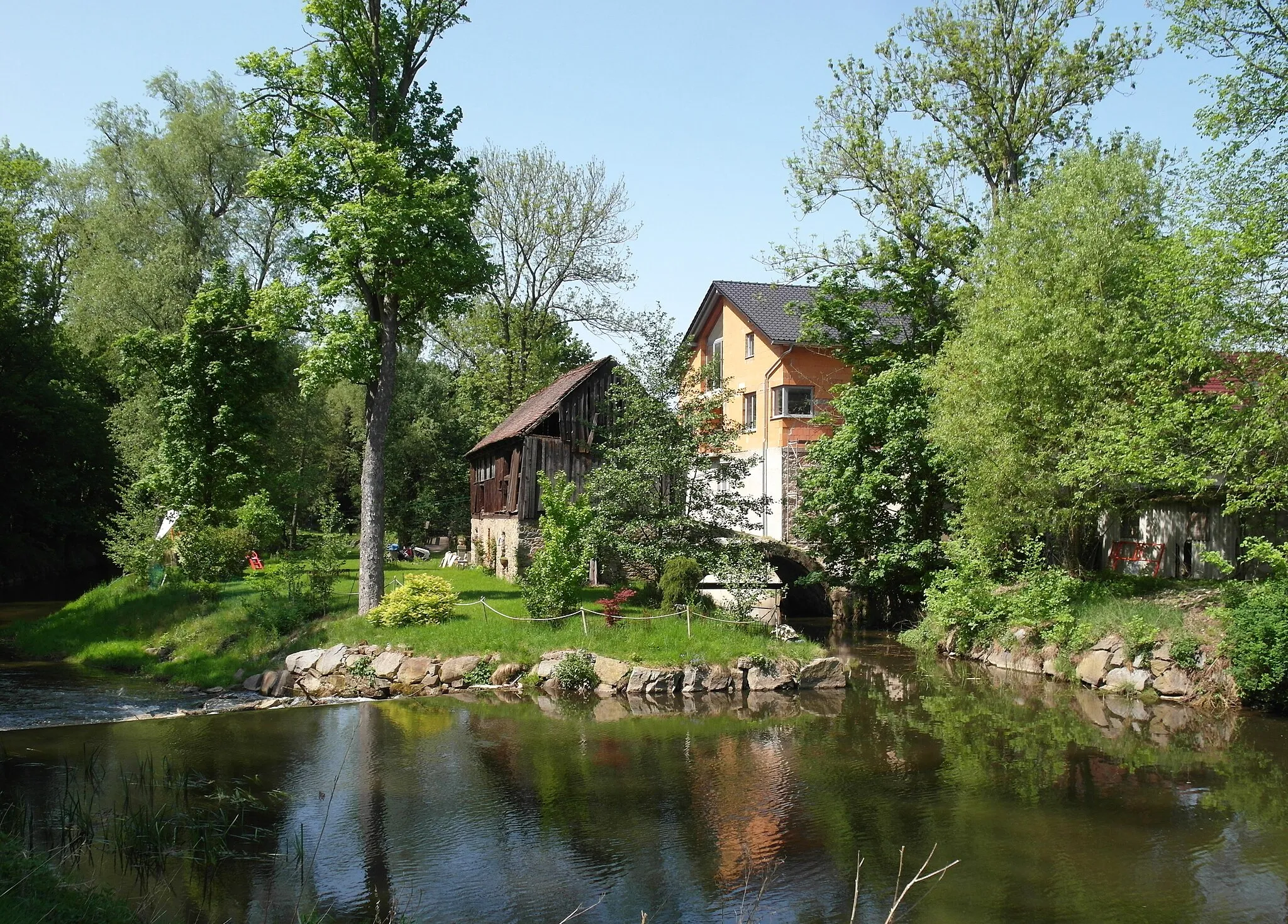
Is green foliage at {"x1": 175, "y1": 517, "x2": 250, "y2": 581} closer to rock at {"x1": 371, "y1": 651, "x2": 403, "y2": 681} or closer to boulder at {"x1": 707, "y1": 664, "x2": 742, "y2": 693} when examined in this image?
rock at {"x1": 371, "y1": 651, "x2": 403, "y2": 681}

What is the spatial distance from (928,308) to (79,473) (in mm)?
37604

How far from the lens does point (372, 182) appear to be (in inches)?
922

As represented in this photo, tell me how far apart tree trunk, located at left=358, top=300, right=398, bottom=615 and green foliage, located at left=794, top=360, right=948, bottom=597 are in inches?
529

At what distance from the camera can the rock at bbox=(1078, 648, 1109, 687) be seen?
21.0m

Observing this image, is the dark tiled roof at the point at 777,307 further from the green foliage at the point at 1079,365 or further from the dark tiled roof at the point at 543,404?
the green foliage at the point at 1079,365

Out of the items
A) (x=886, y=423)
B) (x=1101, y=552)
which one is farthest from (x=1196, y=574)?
(x=886, y=423)

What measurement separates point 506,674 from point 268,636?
6.36 metres

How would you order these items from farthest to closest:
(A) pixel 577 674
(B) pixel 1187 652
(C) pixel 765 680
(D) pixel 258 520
Answer: (D) pixel 258 520 → (C) pixel 765 680 → (A) pixel 577 674 → (B) pixel 1187 652

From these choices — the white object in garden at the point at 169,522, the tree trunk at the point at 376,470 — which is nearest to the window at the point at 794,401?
the tree trunk at the point at 376,470

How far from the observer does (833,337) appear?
1393 inches

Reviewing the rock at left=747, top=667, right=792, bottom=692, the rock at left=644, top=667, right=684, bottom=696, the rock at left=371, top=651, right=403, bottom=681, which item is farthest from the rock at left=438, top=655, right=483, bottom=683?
the rock at left=747, top=667, right=792, bottom=692

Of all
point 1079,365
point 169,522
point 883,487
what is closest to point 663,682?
point 883,487

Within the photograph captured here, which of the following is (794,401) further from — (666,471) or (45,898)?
(45,898)

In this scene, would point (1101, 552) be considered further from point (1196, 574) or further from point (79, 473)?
point (79, 473)
